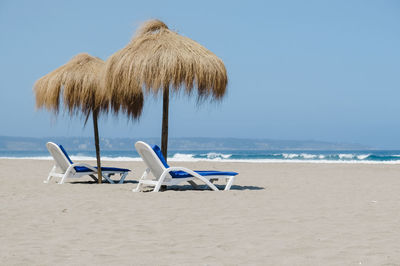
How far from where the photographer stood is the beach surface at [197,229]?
3.65m

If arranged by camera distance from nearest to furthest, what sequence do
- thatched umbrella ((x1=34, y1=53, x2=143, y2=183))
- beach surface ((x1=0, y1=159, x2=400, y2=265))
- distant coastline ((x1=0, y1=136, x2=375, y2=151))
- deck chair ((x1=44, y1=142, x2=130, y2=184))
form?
beach surface ((x1=0, y1=159, x2=400, y2=265))
thatched umbrella ((x1=34, y1=53, x2=143, y2=183))
deck chair ((x1=44, y1=142, x2=130, y2=184))
distant coastline ((x1=0, y1=136, x2=375, y2=151))

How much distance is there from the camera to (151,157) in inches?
312

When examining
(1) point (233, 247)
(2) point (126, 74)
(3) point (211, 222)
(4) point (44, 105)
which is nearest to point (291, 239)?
(1) point (233, 247)

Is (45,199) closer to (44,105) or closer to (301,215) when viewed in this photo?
(44,105)

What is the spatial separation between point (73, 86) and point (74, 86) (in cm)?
3

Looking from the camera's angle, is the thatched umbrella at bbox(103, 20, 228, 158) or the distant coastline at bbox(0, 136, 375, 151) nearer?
the thatched umbrella at bbox(103, 20, 228, 158)

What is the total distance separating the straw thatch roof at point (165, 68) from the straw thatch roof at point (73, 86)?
115 centimetres

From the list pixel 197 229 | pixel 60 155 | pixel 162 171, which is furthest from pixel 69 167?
pixel 197 229

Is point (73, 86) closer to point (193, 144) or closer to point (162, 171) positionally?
point (162, 171)

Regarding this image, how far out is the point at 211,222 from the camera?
17.2 ft

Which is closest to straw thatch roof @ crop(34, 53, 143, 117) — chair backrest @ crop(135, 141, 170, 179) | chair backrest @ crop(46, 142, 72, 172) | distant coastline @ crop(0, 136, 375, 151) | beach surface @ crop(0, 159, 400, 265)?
chair backrest @ crop(46, 142, 72, 172)

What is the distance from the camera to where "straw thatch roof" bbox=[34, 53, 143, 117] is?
9430 mm

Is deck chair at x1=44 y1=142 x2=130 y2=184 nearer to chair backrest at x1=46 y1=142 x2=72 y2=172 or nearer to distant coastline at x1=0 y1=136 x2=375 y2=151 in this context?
chair backrest at x1=46 y1=142 x2=72 y2=172

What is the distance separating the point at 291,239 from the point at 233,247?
22.5 inches
